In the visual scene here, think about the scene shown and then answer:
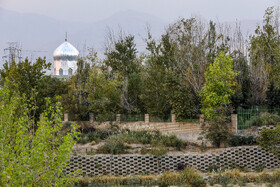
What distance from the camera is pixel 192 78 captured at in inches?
1013

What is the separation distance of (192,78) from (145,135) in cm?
594

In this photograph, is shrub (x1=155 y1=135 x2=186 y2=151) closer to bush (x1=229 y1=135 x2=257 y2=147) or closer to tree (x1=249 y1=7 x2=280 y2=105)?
bush (x1=229 y1=135 x2=257 y2=147)

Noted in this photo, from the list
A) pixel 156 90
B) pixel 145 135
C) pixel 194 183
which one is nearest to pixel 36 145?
pixel 194 183

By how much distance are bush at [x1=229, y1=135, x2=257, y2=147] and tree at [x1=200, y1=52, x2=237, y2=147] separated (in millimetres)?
483

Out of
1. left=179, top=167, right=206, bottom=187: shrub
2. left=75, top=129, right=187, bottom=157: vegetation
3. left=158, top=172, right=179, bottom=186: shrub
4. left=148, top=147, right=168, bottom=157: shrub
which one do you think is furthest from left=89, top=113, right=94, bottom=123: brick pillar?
left=179, top=167, right=206, bottom=187: shrub

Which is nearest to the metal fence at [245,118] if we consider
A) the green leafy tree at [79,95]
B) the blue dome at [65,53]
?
the green leafy tree at [79,95]

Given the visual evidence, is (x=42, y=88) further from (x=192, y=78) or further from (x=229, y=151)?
(x=229, y=151)

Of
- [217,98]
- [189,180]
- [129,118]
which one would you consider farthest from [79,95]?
[189,180]

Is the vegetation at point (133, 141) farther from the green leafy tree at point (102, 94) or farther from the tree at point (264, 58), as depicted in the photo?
the tree at point (264, 58)

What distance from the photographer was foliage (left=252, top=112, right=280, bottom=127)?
69.2 feet

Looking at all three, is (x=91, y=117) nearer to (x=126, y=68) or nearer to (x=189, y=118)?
(x=126, y=68)

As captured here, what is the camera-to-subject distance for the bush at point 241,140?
67.3 feet

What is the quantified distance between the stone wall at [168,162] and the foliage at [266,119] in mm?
2633

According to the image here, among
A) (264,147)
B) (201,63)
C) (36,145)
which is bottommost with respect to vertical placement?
(264,147)
